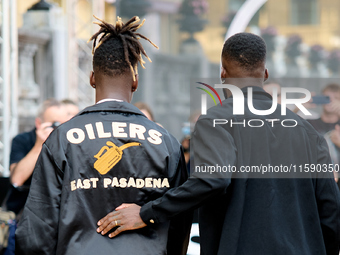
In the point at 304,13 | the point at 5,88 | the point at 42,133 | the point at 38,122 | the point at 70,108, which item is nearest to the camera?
the point at 42,133

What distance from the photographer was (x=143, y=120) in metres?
2.38

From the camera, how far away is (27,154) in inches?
159

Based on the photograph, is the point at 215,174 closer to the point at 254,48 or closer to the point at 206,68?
the point at 254,48

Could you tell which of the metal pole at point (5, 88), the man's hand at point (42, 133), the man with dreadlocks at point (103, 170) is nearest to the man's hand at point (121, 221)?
the man with dreadlocks at point (103, 170)

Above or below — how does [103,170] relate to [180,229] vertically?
above

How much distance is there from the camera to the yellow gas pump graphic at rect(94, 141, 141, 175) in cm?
221

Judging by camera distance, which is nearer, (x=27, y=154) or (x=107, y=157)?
(x=107, y=157)

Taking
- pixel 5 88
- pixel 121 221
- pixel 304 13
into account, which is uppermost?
pixel 304 13

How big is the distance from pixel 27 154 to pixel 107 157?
2.04 m

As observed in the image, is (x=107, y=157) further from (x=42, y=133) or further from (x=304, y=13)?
(x=304, y=13)

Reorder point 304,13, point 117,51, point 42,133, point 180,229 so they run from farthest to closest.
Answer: point 304,13, point 42,133, point 180,229, point 117,51

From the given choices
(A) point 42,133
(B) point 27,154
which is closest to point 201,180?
(A) point 42,133

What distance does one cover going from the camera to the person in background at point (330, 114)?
4289mm

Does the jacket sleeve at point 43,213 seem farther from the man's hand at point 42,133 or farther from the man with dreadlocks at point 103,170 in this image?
the man's hand at point 42,133
